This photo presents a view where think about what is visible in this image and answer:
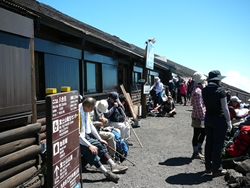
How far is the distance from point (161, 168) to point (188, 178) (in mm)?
730

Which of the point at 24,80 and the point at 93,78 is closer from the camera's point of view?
the point at 24,80

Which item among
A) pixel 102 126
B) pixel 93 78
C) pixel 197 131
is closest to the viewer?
pixel 197 131

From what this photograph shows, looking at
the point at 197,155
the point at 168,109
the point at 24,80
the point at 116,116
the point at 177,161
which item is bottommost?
the point at 177,161

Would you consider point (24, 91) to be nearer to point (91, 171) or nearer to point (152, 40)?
point (91, 171)

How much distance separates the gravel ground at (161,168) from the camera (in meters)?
4.91

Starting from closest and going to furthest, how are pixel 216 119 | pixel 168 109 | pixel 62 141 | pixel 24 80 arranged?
pixel 62 141 < pixel 24 80 < pixel 216 119 < pixel 168 109

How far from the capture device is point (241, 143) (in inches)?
220

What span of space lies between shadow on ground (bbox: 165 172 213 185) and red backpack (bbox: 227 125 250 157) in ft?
2.65

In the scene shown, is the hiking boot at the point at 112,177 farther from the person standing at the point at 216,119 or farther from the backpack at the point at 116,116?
the backpack at the point at 116,116

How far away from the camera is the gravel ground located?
491 centimetres

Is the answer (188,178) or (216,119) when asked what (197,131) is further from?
(188,178)

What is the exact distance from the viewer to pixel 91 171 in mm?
5430

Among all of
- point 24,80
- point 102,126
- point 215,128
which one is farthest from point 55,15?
point 215,128

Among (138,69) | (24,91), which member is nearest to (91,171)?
(24,91)
